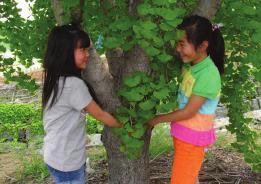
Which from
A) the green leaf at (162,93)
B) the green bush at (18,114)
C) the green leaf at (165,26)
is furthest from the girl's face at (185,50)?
the green bush at (18,114)

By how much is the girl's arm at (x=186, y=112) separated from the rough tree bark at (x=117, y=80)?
0.28 metres

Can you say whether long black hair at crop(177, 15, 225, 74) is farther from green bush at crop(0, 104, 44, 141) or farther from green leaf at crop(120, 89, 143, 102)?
green bush at crop(0, 104, 44, 141)

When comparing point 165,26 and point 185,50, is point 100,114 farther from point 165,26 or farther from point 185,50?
point 165,26

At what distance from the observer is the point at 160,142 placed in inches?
184

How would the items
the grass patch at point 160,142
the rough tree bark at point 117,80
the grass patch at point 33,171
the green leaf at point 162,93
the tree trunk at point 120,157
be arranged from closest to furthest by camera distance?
the green leaf at point 162,93 → the rough tree bark at point 117,80 → the tree trunk at point 120,157 → the grass patch at point 33,171 → the grass patch at point 160,142

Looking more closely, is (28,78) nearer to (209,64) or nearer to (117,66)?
(117,66)

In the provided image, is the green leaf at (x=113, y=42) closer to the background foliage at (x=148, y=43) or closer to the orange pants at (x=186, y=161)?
the background foliage at (x=148, y=43)

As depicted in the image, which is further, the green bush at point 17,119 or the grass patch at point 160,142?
the green bush at point 17,119

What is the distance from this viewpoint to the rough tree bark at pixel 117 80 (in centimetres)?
265

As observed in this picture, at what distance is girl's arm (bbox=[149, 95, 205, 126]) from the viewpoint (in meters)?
2.53

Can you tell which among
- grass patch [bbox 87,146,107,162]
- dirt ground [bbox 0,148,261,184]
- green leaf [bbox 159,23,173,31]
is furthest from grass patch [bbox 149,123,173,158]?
green leaf [bbox 159,23,173,31]

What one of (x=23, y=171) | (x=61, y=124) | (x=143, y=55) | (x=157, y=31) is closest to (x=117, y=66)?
(x=143, y=55)

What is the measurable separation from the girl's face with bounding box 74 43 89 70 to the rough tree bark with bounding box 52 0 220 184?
0.08 metres

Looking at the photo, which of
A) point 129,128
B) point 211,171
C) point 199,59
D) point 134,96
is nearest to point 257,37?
point 199,59
